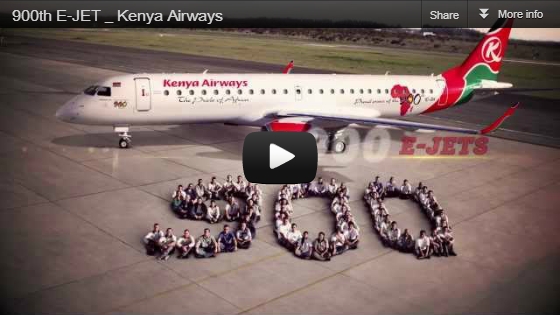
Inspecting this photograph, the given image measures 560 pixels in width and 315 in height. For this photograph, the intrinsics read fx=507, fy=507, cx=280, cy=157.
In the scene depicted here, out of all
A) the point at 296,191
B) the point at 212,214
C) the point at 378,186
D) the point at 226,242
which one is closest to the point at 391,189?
the point at 378,186

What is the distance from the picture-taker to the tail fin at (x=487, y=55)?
3531 cm

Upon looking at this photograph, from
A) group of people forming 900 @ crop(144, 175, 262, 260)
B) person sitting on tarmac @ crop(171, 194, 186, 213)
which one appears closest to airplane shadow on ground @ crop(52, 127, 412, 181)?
group of people forming 900 @ crop(144, 175, 262, 260)

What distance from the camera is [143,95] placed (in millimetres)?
28078

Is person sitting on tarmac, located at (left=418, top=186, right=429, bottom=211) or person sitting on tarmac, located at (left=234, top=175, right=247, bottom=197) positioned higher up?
person sitting on tarmac, located at (left=234, top=175, right=247, bottom=197)

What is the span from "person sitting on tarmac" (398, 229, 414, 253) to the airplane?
893 centimetres

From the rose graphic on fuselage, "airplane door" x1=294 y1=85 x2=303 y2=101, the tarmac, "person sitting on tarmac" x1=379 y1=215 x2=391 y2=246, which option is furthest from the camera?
the rose graphic on fuselage

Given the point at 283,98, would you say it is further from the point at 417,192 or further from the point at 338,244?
the point at 338,244

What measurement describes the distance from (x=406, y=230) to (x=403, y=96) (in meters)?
17.8

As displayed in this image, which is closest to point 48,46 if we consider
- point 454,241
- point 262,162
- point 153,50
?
point 153,50

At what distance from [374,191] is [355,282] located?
23.9ft

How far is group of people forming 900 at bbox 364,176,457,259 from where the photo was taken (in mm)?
17484

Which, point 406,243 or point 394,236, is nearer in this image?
point 406,243

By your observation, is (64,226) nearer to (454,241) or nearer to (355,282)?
(355,282)

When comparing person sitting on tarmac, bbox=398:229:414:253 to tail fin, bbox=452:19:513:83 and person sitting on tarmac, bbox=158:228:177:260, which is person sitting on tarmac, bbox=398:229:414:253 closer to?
person sitting on tarmac, bbox=158:228:177:260
